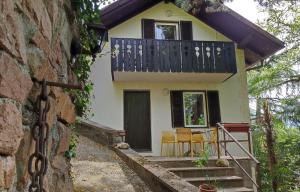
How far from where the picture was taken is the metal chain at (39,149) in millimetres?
1346

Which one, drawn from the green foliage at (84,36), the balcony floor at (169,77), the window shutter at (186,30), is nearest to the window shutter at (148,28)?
the window shutter at (186,30)

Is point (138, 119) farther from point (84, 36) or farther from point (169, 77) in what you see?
point (84, 36)

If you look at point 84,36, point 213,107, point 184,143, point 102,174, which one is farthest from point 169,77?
point 84,36

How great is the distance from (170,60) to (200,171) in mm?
4723

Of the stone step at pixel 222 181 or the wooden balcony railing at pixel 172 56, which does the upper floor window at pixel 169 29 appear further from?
the stone step at pixel 222 181

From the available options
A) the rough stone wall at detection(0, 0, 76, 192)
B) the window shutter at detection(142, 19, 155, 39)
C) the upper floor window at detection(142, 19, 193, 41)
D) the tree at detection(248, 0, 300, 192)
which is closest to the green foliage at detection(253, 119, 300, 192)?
the tree at detection(248, 0, 300, 192)

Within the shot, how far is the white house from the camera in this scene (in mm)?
10750

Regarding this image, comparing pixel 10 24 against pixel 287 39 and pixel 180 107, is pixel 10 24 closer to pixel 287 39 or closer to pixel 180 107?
pixel 180 107

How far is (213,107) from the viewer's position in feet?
38.7

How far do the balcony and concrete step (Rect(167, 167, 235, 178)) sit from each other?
4.29 metres

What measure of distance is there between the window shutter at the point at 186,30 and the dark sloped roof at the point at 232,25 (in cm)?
54

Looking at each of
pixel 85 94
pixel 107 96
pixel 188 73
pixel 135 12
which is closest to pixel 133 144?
pixel 107 96

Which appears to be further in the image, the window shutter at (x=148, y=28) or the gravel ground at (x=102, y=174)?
the window shutter at (x=148, y=28)

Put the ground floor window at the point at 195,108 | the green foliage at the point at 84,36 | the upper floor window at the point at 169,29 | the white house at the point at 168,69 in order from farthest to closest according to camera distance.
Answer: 1. the upper floor window at the point at 169,29
2. the ground floor window at the point at 195,108
3. the white house at the point at 168,69
4. the green foliage at the point at 84,36
